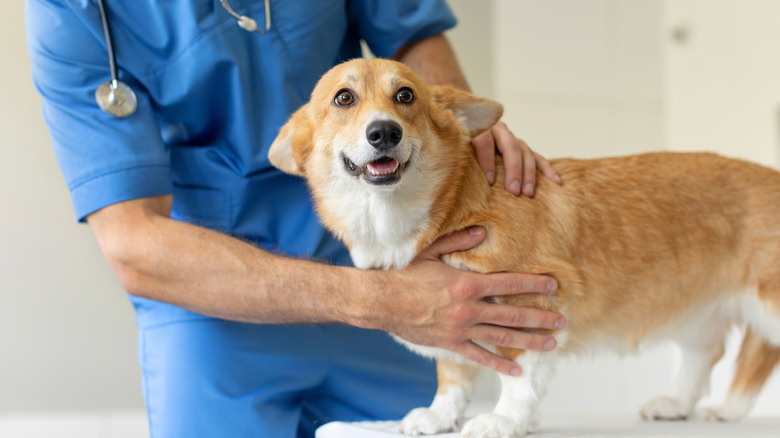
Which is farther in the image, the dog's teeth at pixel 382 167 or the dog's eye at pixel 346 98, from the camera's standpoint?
the dog's eye at pixel 346 98

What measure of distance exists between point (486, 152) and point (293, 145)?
357mm

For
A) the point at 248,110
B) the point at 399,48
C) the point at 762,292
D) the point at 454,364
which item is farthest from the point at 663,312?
the point at 248,110

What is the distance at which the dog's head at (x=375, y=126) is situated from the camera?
1086 mm

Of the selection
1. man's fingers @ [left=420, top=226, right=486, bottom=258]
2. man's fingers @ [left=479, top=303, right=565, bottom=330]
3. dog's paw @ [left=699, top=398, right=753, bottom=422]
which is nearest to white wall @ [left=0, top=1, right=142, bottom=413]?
man's fingers @ [left=420, top=226, right=486, bottom=258]

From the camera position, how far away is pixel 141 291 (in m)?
1.23

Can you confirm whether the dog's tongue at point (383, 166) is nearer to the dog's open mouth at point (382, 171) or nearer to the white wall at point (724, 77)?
the dog's open mouth at point (382, 171)

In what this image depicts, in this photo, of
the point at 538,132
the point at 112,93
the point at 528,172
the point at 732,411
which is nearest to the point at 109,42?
the point at 112,93

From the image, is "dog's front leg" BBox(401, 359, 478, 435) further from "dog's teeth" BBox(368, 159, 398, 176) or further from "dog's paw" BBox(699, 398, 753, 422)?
"dog's paw" BBox(699, 398, 753, 422)

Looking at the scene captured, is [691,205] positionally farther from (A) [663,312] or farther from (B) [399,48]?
(B) [399,48]

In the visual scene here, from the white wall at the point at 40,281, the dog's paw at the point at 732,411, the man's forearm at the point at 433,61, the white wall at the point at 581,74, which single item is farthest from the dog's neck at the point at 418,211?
the white wall at the point at 581,74

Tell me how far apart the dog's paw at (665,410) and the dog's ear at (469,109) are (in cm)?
72

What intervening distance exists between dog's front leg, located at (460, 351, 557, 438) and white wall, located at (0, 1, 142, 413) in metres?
1.78

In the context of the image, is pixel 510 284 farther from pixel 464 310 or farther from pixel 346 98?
pixel 346 98

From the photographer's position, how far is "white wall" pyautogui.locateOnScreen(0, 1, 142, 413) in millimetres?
2268
